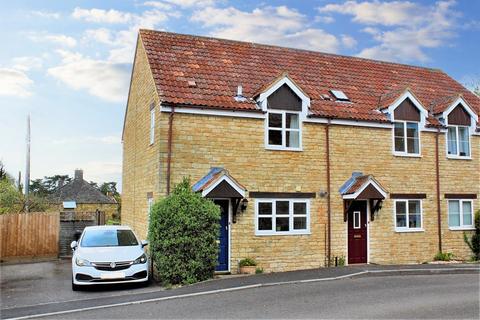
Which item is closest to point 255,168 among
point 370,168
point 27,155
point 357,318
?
point 370,168

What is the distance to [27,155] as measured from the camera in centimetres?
3030

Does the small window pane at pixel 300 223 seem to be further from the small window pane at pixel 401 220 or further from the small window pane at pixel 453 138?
the small window pane at pixel 453 138

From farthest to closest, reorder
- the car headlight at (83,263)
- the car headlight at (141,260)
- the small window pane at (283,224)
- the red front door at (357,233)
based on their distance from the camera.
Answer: the red front door at (357,233) → the small window pane at (283,224) → the car headlight at (141,260) → the car headlight at (83,263)

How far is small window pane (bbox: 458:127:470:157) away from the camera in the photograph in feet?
62.7

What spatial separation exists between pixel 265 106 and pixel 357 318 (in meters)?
8.85

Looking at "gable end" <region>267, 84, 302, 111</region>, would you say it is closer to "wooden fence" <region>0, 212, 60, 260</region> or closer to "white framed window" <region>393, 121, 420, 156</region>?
"white framed window" <region>393, 121, 420, 156</region>

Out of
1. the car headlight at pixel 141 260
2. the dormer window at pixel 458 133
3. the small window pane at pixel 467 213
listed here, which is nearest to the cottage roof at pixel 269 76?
the dormer window at pixel 458 133

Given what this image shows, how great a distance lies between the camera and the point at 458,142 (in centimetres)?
1902

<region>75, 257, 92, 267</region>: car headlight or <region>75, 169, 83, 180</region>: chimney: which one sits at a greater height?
<region>75, 169, 83, 180</region>: chimney

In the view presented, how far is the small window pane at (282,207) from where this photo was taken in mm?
15766

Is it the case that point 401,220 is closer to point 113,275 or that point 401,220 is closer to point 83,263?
point 113,275

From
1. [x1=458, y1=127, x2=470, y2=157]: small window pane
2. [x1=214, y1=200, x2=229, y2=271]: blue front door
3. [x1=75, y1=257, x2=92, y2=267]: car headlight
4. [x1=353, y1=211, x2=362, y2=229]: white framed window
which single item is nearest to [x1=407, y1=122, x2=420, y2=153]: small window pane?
[x1=458, y1=127, x2=470, y2=157]: small window pane

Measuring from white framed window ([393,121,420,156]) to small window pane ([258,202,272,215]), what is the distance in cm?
586

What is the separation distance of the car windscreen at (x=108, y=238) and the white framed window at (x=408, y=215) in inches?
395
